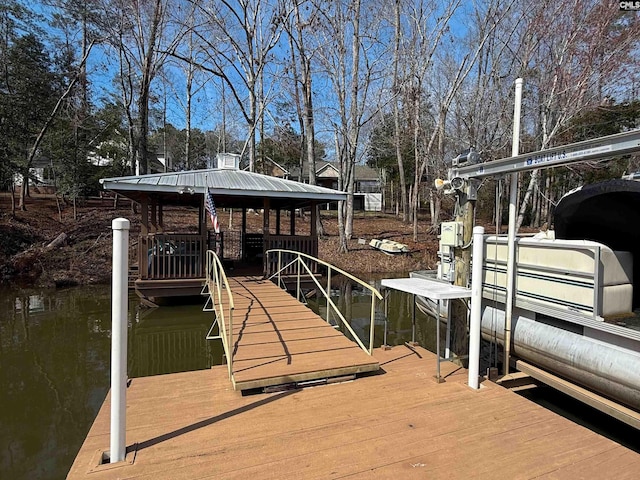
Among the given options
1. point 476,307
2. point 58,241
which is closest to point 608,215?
point 476,307

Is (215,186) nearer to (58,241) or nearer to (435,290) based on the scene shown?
(435,290)

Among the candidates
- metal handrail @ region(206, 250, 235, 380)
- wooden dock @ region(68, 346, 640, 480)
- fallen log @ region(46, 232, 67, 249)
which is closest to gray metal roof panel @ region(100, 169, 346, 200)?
metal handrail @ region(206, 250, 235, 380)

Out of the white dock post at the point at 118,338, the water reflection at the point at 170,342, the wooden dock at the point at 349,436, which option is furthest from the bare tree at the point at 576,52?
the white dock post at the point at 118,338

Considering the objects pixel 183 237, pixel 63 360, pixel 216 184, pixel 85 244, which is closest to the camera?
pixel 63 360

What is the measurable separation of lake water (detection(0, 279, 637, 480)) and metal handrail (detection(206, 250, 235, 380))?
98cm

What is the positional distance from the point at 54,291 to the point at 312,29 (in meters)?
14.2

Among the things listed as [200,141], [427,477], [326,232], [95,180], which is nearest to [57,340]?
[427,477]

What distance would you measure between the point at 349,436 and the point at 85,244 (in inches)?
627

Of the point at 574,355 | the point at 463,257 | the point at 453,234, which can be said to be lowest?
the point at 574,355

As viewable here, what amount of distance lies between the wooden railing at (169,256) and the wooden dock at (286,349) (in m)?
3.34

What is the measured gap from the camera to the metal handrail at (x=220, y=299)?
3.74 m

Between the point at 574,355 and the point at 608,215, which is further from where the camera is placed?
the point at 608,215

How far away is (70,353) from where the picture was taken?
22.4 ft

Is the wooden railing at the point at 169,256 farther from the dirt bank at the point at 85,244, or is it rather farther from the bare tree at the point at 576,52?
the bare tree at the point at 576,52
